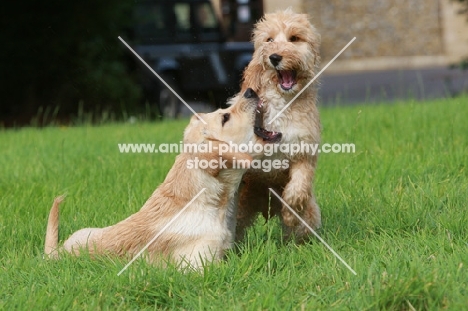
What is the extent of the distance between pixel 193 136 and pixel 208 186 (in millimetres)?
324

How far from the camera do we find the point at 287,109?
206 inches

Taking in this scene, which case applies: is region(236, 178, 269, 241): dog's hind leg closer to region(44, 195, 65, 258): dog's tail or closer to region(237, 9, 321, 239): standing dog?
region(237, 9, 321, 239): standing dog

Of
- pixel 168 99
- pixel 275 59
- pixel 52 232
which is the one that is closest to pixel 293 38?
pixel 275 59

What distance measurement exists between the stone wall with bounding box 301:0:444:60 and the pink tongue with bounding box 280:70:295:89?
80.7 feet

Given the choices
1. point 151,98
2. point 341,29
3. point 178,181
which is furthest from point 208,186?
point 341,29

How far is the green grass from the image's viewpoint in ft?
14.2

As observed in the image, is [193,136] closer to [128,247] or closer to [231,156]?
[231,156]

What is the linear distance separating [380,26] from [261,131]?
25349 mm

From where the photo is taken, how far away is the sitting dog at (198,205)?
15.9 feet

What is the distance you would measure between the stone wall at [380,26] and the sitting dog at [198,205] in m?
25.0

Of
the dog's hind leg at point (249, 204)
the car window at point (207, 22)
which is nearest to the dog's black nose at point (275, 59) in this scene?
the dog's hind leg at point (249, 204)

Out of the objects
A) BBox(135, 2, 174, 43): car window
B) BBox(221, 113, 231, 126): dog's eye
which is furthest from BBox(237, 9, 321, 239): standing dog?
BBox(135, 2, 174, 43): car window

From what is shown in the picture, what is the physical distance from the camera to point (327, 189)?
6445 millimetres

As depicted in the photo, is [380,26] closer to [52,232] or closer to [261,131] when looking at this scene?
[261,131]
